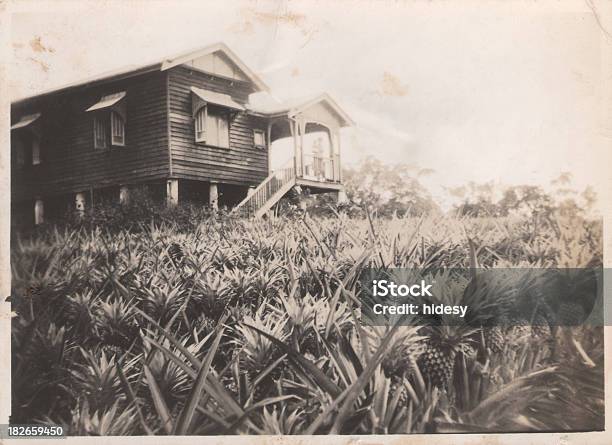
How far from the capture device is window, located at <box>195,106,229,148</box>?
2.22m

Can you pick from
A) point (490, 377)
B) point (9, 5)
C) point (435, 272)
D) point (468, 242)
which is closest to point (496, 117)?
point (468, 242)

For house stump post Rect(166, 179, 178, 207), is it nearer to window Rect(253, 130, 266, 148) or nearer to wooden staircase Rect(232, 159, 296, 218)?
wooden staircase Rect(232, 159, 296, 218)

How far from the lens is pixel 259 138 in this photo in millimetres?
2252

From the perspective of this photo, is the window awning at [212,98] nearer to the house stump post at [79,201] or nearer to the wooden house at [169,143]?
the wooden house at [169,143]

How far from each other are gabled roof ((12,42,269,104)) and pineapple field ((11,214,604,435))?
2.00ft

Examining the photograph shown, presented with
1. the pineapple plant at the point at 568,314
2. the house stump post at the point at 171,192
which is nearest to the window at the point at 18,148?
the house stump post at the point at 171,192

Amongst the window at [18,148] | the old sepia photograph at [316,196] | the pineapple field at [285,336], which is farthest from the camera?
the window at [18,148]

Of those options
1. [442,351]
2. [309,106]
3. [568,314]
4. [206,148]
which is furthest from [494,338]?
[206,148]

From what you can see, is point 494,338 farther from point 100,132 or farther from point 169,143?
point 100,132

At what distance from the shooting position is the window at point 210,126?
2217 mm

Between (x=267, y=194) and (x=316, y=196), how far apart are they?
21cm

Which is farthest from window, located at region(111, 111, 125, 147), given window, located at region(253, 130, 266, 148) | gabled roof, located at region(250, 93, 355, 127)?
gabled roof, located at region(250, 93, 355, 127)

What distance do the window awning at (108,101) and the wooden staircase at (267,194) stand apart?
0.70 metres

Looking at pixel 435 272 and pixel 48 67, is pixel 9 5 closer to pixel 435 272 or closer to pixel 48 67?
pixel 48 67
